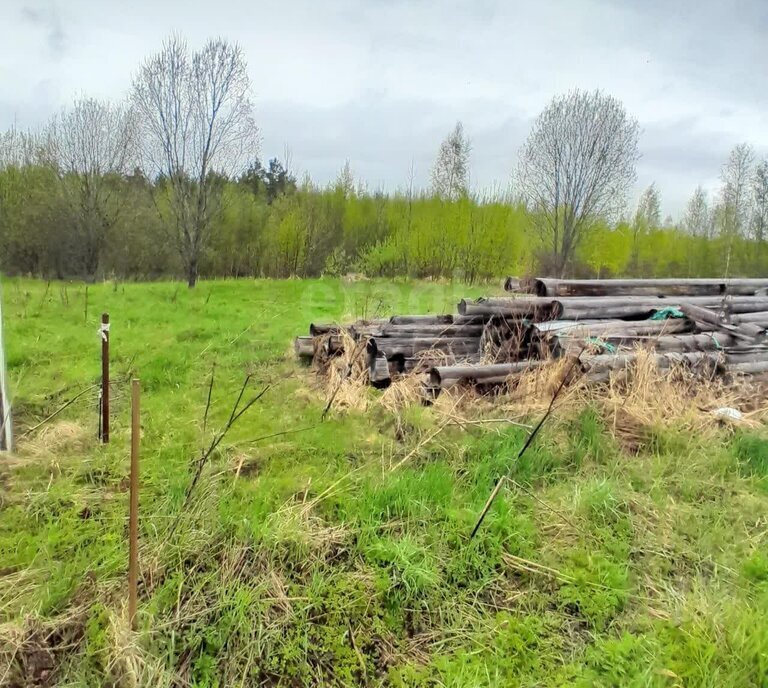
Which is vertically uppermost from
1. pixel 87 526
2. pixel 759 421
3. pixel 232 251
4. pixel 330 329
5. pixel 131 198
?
pixel 131 198

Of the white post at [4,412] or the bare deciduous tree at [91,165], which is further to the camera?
the bare deciduous tree at [91,165]

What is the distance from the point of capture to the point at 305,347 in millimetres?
6445

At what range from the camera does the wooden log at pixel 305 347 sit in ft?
21.1

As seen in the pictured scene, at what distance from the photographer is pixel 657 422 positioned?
13.5ft

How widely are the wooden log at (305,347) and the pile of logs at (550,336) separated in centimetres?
1

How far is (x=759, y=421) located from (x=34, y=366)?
26.2 feet

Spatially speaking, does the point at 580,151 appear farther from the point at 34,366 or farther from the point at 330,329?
the point at 34,366

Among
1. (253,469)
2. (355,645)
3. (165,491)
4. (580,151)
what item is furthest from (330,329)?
(580,151)

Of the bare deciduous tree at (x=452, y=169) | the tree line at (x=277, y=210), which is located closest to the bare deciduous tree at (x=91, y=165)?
the tree line at (x=277, y=210)

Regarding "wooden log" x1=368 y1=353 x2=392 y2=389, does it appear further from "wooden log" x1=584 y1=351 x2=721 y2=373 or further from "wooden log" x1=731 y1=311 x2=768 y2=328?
"wooden log" x1=731 y1=311 x2=768 y2=328

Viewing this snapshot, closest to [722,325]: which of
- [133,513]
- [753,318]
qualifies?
[753,318]

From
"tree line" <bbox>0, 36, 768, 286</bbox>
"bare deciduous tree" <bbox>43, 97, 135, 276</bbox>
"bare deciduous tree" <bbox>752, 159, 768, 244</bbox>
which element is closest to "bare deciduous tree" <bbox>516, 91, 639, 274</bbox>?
"tree line" <bbox>0, 36, 768, 286</bbox>

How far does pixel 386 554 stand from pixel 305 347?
13.6 ft

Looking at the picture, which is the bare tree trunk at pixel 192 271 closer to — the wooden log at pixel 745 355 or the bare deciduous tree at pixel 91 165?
the bare deciduous tree at pixel 91 165
